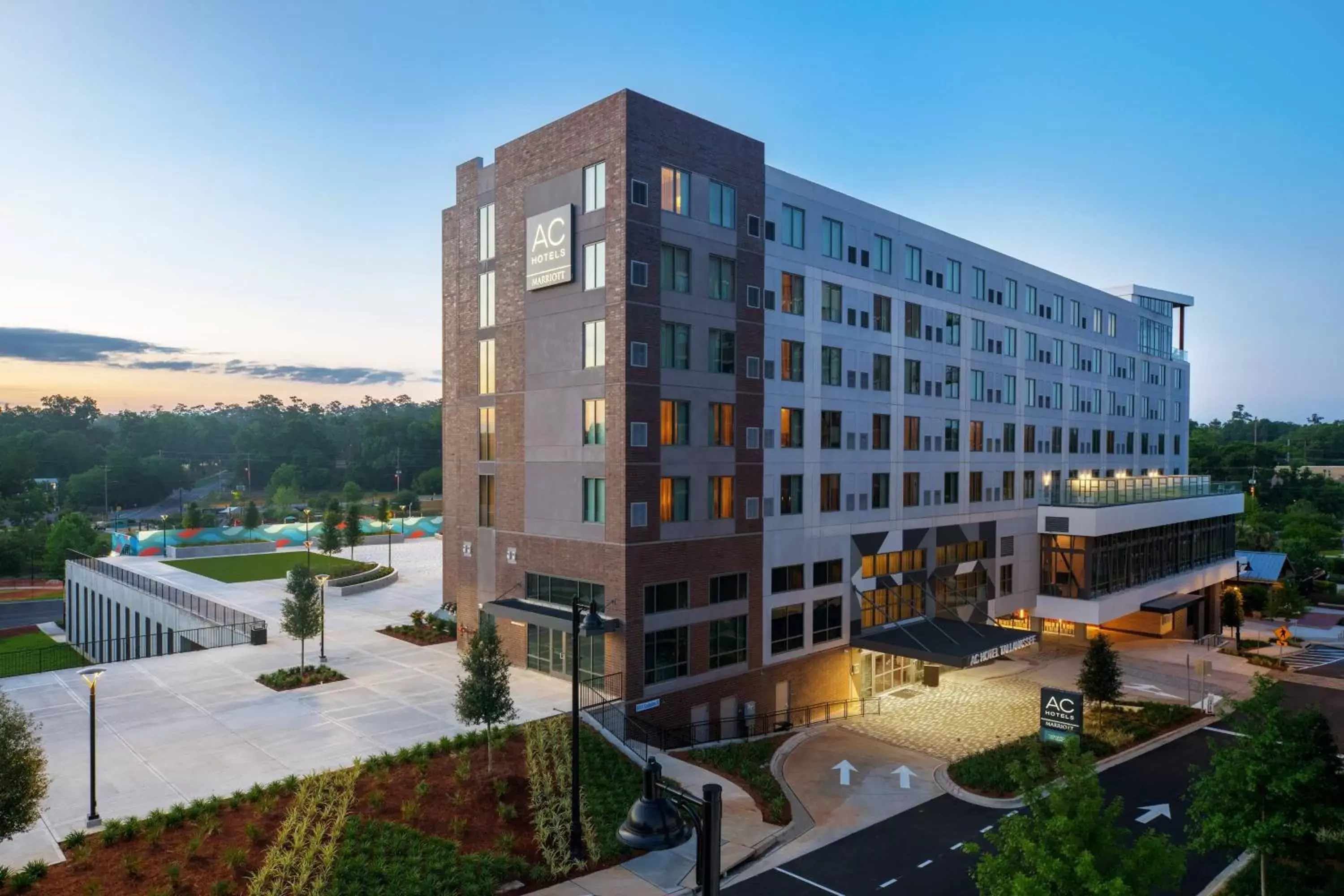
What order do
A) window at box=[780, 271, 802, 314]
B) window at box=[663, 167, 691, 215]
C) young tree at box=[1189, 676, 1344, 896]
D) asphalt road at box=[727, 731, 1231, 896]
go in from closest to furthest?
young tree at box=[1189, 676, 1344, 896] → asphalt road at box=[727, 731, 1231, 896] → window at box=[663, 167, 691, 215] → window at box=[780, 271, 802, 314]

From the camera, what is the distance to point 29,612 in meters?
74.1

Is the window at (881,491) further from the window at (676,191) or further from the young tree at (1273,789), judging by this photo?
the young tree at (1273,789)

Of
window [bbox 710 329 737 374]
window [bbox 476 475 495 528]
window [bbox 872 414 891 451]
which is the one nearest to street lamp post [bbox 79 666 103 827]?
window [bbox 476 475 495 528]

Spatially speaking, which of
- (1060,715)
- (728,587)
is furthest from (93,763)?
(1060,715)

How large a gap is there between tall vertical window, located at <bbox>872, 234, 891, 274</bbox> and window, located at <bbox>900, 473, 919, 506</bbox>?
10.3 m

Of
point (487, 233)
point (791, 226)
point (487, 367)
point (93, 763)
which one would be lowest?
point (93, 763)

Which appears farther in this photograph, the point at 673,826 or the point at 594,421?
the point at 594,421

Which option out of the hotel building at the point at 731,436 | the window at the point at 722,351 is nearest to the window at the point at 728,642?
the hotel building at the point at 731,436

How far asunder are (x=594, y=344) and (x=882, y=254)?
17605 millimetres

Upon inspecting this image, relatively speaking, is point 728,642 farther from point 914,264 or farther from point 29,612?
point 29,612

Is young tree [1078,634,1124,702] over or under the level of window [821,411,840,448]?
under

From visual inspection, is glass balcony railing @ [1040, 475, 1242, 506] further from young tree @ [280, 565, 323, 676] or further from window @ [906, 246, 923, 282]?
young tree @ [280, 565, 323, 676]

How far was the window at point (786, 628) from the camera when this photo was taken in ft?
114

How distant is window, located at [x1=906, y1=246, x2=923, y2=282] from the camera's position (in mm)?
42188
